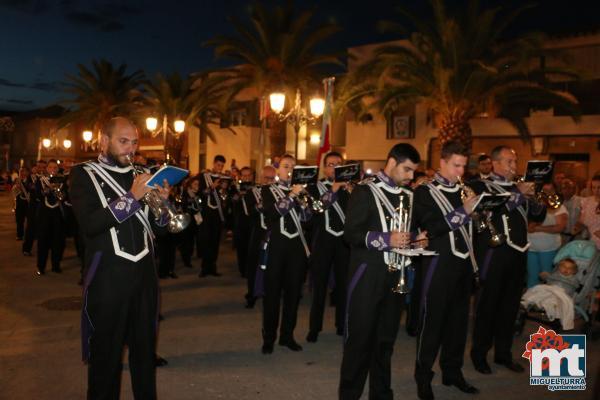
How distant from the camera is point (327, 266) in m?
7.94

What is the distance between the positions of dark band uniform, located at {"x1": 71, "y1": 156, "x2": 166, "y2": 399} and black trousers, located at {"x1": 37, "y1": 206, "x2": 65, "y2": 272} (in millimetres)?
8180

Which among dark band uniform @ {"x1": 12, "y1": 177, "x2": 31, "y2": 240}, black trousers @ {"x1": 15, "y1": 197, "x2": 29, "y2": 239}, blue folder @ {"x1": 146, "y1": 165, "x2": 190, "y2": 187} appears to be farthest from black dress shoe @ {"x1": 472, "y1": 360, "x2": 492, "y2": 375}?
black trousers @ {"x1": 15, "y1": 197, "x2": 29, "y2": 239}

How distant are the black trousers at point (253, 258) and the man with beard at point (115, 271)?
5073 millimetres

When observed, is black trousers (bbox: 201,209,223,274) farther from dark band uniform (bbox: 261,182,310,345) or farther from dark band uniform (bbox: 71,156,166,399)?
dark band uniform (bbox: 71,156,166,399)

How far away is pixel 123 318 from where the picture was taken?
4453 mm

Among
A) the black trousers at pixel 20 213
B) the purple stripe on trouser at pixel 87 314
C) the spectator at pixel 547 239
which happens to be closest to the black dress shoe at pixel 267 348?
the purple stripe on trouser at pixel 87 314

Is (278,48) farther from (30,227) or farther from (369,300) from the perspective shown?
(369,300)

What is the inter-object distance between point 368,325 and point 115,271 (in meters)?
2.12

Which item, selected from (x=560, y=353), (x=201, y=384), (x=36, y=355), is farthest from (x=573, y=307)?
(x=36, y=355)

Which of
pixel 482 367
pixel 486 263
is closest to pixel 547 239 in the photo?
pixel 486 263

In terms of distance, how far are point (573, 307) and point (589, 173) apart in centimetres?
1895

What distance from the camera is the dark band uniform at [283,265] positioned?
23.3 feet

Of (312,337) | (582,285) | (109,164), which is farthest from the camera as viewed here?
(582,285)

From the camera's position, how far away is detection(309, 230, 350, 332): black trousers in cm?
784
